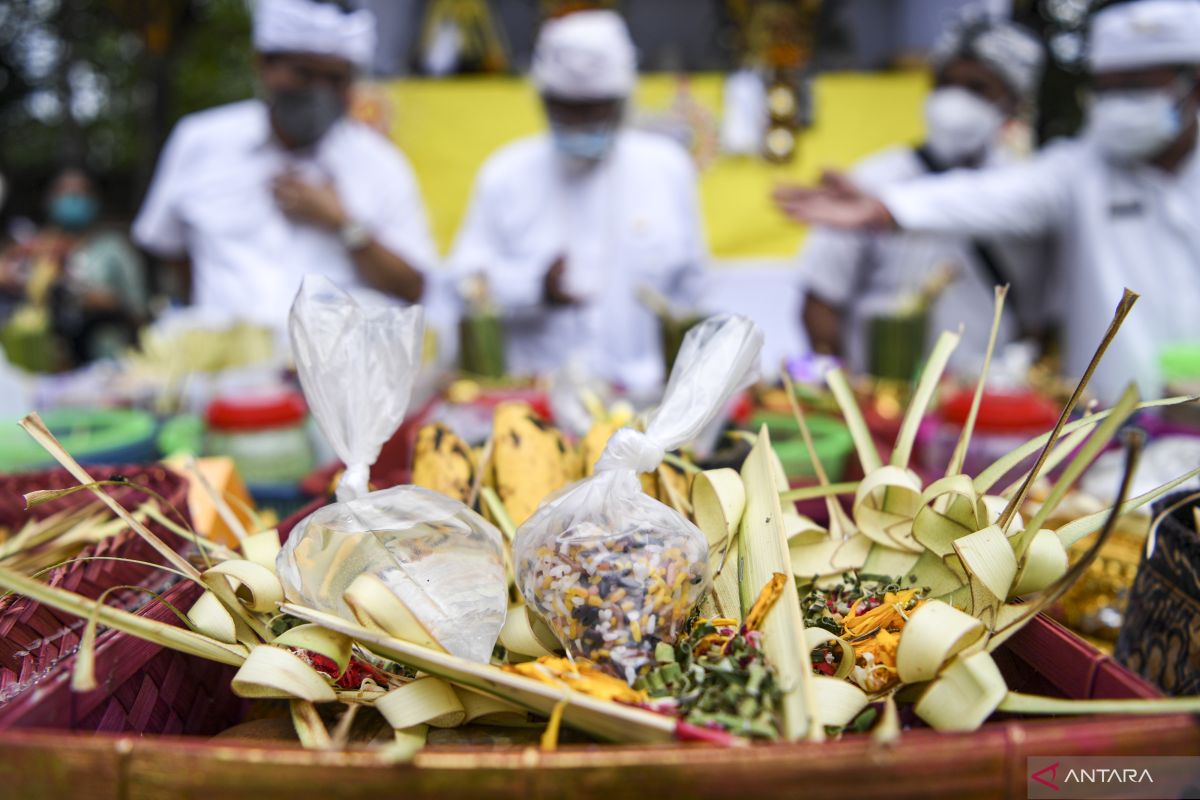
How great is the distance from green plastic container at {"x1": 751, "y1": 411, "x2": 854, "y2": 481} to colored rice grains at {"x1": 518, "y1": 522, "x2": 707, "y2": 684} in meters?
0.46

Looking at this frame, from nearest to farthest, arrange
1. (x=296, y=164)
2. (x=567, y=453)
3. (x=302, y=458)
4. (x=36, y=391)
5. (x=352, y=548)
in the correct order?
(x=352, y=548)
(x=567, y=453)
(x=302, y=458)
(x=36, y=391)
(x=296, y=164)

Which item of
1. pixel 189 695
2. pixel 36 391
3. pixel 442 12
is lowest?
pixel 36 391

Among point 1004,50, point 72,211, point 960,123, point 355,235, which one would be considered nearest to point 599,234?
point 355,235

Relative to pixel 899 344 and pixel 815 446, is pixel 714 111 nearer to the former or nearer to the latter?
pixel 899 344

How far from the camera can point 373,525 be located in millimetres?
631

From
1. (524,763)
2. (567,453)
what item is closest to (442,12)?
(567,453)

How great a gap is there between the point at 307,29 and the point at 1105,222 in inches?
97.6

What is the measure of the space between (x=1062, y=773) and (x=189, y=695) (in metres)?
0.59

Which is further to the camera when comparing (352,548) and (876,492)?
(876,492)

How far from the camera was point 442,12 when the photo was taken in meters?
4.91

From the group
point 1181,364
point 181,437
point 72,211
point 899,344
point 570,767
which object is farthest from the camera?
point 72,211

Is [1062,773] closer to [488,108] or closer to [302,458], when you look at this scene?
[302,458]

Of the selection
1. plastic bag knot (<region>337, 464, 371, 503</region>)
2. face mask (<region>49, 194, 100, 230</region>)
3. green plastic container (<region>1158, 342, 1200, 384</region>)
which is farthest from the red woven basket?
face mask (<region>49, 194, 100, 230</region>)

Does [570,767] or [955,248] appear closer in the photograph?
[570,767]
